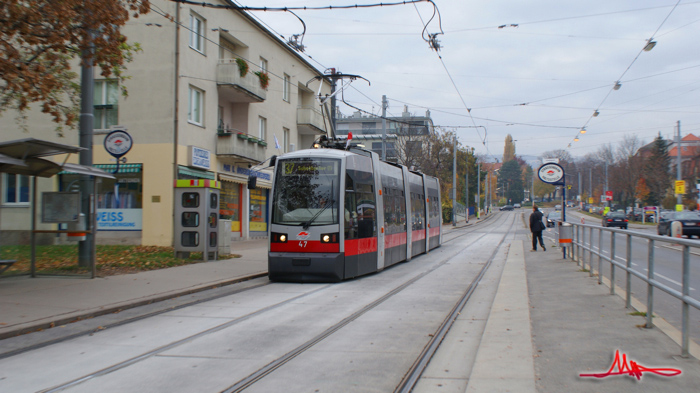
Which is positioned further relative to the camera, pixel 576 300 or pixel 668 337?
pixel 576 300

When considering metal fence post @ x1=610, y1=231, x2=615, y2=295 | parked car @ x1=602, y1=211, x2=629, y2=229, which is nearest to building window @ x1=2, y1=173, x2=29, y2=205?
metal fence post @ x1=610, y1=231, x2=615, y2=295

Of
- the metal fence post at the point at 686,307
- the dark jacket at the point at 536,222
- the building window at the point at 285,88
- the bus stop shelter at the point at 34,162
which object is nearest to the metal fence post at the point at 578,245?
the dark jacket at the point at 536,222

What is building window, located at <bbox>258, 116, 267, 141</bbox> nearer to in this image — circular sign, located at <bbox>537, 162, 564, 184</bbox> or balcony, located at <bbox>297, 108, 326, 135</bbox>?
balcony, located at <bbox>297, 108, 326, 135</bbox>

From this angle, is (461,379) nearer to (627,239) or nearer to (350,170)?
(627,239)

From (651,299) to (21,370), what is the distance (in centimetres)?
706

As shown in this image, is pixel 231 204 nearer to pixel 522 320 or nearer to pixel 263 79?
pixel 263 79

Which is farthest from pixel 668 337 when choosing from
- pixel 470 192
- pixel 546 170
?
pixel 470 192

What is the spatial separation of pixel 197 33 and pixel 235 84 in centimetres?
247

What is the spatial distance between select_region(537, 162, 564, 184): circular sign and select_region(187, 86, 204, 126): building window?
13314mm

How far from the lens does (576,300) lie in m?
9.16

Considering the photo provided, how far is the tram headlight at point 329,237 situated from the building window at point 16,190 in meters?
15.5

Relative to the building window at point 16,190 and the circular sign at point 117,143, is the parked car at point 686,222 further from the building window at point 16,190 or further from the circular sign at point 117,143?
the building window at point 16,190

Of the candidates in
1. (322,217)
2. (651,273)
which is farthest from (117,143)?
(651,273)

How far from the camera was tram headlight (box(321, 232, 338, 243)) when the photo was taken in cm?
1197
